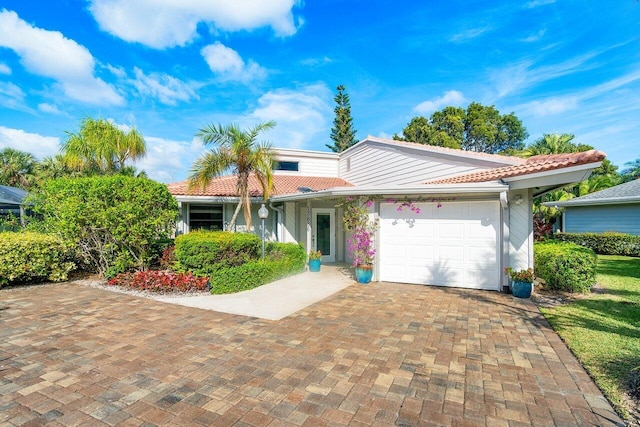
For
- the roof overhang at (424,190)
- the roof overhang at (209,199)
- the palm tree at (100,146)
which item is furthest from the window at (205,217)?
the roof overhang at (424,190)

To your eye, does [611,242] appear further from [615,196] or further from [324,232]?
[324,232]

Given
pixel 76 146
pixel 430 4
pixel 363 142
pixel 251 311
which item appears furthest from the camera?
pixel 363 142

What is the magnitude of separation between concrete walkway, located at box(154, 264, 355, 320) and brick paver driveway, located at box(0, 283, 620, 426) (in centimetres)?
40

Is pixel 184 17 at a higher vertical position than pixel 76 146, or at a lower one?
higher

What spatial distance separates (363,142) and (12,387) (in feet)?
44.5

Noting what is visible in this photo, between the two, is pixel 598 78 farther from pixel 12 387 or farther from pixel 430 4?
pixel 12 387

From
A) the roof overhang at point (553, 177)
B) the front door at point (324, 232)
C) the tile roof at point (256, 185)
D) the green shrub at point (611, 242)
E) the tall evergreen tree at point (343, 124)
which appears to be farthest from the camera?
the tall evergreen tree at point (343, 124)

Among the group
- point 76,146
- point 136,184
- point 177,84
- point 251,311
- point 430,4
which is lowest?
point 251,311

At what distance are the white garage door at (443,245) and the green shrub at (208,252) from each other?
13.3ft

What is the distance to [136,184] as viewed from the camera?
326 inches

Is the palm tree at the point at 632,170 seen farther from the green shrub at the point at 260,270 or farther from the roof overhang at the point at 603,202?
the green shrub at the point at 260,270

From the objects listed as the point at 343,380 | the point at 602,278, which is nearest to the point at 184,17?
the point at 343,380

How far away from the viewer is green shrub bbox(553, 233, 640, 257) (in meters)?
14.5

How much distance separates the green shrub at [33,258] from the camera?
775 centimetres
